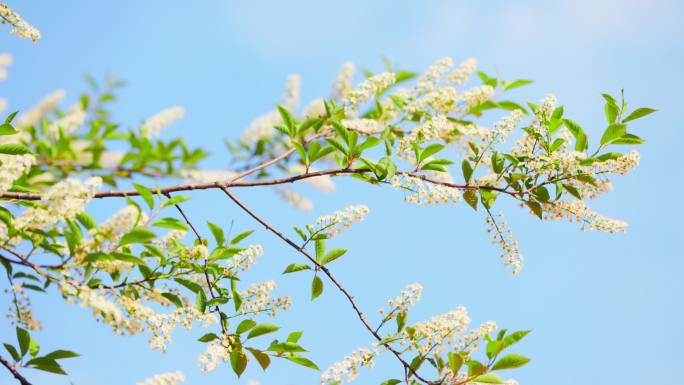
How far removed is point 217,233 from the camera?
7.23ft

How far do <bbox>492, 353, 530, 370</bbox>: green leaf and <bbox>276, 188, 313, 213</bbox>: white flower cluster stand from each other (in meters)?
2.94

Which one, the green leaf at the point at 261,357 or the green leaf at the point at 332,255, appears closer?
the green leaf at the point at 261,357

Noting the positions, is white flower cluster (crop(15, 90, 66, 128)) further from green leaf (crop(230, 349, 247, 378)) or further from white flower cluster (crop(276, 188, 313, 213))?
green leaf (crop(230, 349, 247, 378))

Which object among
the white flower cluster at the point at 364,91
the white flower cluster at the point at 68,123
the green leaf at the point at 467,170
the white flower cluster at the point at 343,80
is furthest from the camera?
the white flower cluster at the point at 68,123

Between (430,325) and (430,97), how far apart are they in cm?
115

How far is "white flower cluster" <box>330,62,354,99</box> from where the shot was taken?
403 centimetres

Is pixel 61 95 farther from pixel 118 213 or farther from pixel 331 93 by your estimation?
pixel 118 213

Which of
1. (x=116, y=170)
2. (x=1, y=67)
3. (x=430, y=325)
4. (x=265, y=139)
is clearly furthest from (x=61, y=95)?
(x=430, y=325)

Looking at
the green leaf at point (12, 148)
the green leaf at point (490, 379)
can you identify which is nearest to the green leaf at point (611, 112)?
the green leaf at point (490, 379)

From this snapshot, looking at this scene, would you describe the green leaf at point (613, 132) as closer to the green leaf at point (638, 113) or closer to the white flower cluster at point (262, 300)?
the green leaf at point (638, 113)

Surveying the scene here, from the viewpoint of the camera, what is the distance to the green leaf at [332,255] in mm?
2289

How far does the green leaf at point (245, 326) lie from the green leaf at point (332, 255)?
346 mm

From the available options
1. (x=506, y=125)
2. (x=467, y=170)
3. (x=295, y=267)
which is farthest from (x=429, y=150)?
(x=295, y=267)

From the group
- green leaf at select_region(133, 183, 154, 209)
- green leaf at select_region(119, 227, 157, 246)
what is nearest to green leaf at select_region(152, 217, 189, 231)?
green leaf at select_region(133, 183, 154, 209)
